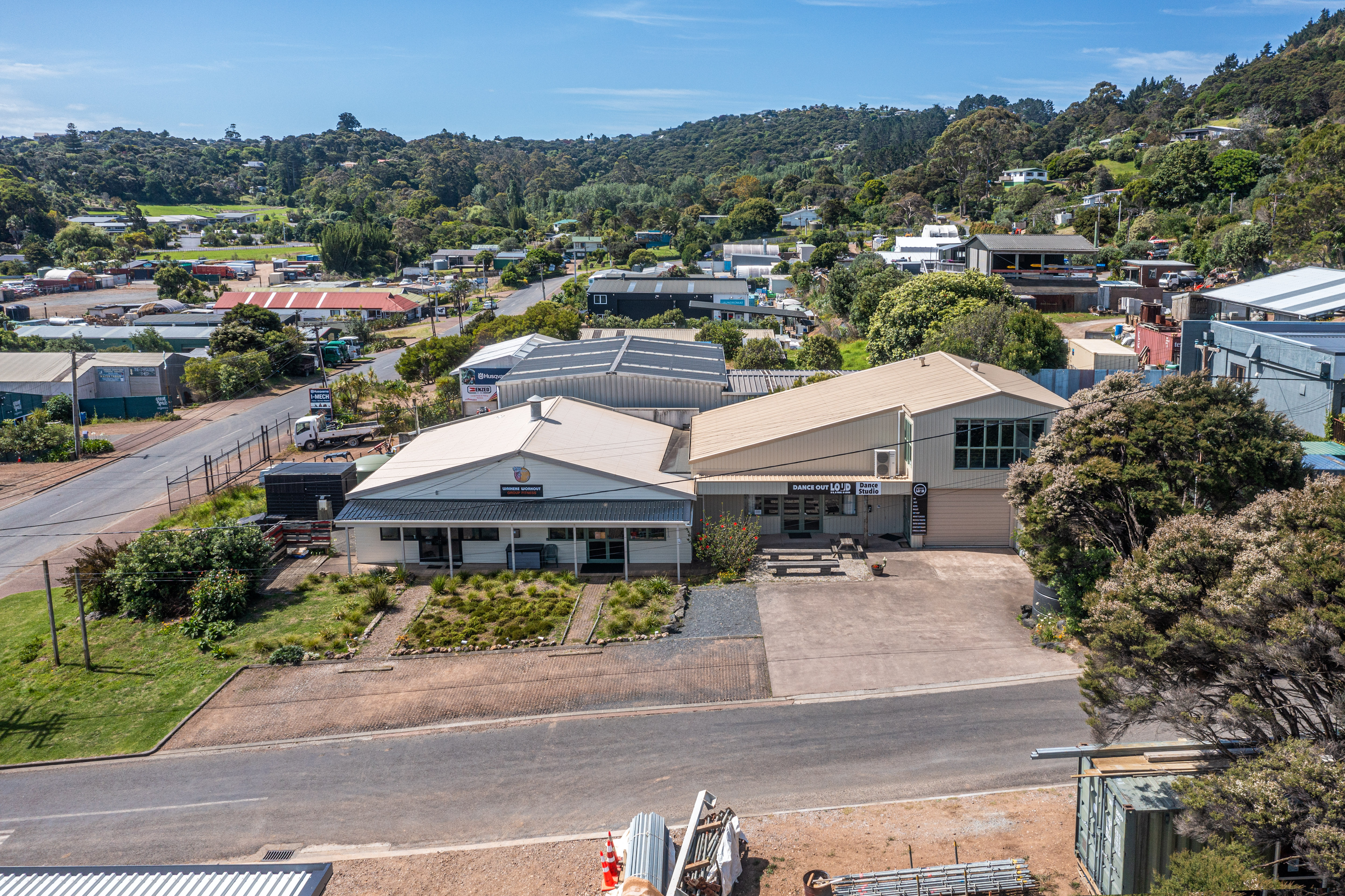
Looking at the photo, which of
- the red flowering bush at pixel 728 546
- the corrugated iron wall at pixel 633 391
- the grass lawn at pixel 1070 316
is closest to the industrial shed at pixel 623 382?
the corrugated iron wall at pixel 633 391

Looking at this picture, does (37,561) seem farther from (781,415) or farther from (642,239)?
(642,239)

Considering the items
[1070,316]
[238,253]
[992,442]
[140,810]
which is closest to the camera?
[140,810]

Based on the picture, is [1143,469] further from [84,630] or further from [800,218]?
[800,218]

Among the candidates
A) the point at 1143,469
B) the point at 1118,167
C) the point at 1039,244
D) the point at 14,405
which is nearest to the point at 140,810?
the point at 1143,469

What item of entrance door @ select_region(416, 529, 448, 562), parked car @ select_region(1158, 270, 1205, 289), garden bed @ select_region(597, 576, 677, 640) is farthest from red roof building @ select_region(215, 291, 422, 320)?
parked car @ select_region(1158, 270, 1205, 289)

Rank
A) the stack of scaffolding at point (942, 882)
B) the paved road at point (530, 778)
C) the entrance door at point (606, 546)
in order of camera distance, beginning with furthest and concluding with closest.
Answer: the entrance door at point (606, 546) → the paved road at point (530, 778) → the stack of scaffolding at point (942, 882)

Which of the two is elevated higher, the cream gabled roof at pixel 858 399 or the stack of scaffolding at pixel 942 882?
the cream gabled roof at pixel 858 399

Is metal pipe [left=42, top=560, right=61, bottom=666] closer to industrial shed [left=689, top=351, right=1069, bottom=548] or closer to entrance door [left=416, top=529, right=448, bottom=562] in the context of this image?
entrance door [left=416, top=529, right=448, bottom=562]

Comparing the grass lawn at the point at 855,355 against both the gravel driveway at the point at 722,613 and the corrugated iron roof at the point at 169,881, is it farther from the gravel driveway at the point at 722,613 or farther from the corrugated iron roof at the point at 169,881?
the corrugated iron roof at the point at 169,881
